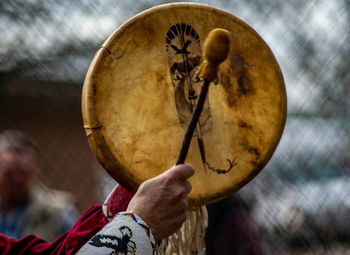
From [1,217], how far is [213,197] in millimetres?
1269

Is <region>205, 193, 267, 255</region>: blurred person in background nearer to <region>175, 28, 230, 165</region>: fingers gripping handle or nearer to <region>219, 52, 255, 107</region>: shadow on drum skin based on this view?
<region>219, 52, 255, 107</region>: shadow on drum skin

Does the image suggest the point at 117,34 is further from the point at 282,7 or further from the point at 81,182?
the point at 81,182

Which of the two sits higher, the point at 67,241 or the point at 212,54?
the point at 212,54

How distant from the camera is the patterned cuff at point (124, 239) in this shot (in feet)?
2.49

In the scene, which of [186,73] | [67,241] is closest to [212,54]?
[186,73]

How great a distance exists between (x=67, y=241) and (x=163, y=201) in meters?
0.38

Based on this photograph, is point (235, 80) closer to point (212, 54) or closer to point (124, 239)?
point (212, 54)

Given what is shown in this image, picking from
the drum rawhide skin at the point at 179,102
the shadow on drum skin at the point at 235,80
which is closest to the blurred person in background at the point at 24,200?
the drum rawhide skin at the point at 179,102

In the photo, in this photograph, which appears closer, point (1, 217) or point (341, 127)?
point (1, 217)

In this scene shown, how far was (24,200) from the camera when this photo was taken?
195 cm

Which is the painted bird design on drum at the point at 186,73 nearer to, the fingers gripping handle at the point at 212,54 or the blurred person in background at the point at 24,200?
the fingers gripping handle at the point at 212,54

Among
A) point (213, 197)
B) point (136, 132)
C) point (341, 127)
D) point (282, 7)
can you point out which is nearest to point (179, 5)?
point (136, 132)

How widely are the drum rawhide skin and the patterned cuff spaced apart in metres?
0.14

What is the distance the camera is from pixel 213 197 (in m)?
1.01
